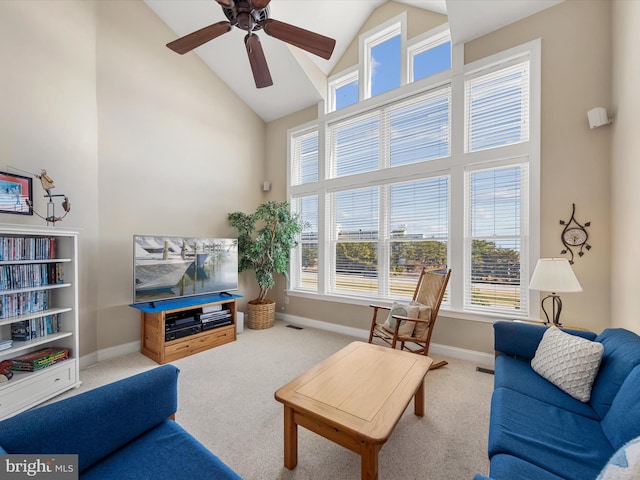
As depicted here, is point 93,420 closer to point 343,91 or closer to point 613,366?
point 613,366

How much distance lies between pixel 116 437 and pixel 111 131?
3271 millimetres

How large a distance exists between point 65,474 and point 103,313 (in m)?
2.59

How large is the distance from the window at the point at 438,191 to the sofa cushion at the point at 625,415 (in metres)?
1.70

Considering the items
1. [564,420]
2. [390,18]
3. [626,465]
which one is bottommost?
[564,420]

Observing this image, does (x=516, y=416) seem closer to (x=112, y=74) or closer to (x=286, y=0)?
(x=286, y=0)

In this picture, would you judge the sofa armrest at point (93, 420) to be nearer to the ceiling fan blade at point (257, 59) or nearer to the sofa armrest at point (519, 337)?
the sofa armrest at point (519, 337)

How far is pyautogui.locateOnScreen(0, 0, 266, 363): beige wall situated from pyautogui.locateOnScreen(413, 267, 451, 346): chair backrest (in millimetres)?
3077

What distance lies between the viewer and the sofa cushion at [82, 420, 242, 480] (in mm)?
1049

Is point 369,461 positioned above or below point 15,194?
below

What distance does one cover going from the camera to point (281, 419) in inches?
80.7

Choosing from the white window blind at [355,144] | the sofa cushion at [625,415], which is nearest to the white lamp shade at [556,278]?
the sofa cushion at [625,415]

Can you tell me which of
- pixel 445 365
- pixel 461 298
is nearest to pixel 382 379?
pixel 445 365

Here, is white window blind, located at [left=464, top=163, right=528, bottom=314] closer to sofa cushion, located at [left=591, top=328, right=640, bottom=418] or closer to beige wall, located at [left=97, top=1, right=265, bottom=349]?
sofa cushion, located at [left=591, top=328, right=640, bottom=418]

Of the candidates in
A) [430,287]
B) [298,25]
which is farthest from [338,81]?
[430,287]
